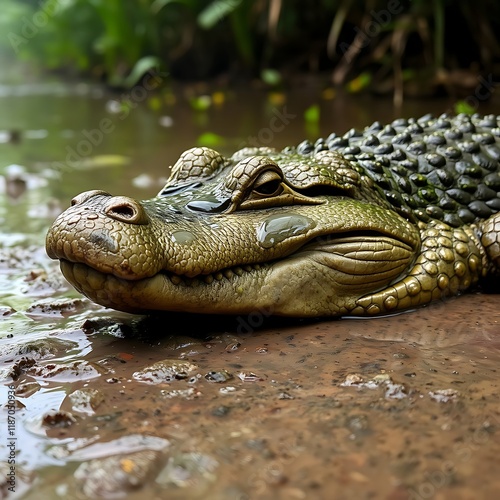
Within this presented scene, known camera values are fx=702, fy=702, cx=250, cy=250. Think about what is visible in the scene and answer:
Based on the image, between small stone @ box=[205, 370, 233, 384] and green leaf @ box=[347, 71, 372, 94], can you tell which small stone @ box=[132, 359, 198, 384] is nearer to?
small stone @ box=[205, 370, 233, 384]

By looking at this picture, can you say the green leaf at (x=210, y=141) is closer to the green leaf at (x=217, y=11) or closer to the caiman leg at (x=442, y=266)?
the caiman leg at (x=442, y=266)

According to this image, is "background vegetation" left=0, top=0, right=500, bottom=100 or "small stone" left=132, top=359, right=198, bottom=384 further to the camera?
"background vegetation" left=0, top=0, right=500, bottom=100

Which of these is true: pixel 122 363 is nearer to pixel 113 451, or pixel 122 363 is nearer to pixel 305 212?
pixel 113 451

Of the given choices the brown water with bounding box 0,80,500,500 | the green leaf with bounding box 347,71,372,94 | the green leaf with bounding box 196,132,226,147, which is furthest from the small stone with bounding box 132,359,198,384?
the green leaf with bounding box 347,71,372,94

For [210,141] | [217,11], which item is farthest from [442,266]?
[217,11]

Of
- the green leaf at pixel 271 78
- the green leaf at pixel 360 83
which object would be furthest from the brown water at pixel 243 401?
the green leaf at pixel 271 78
